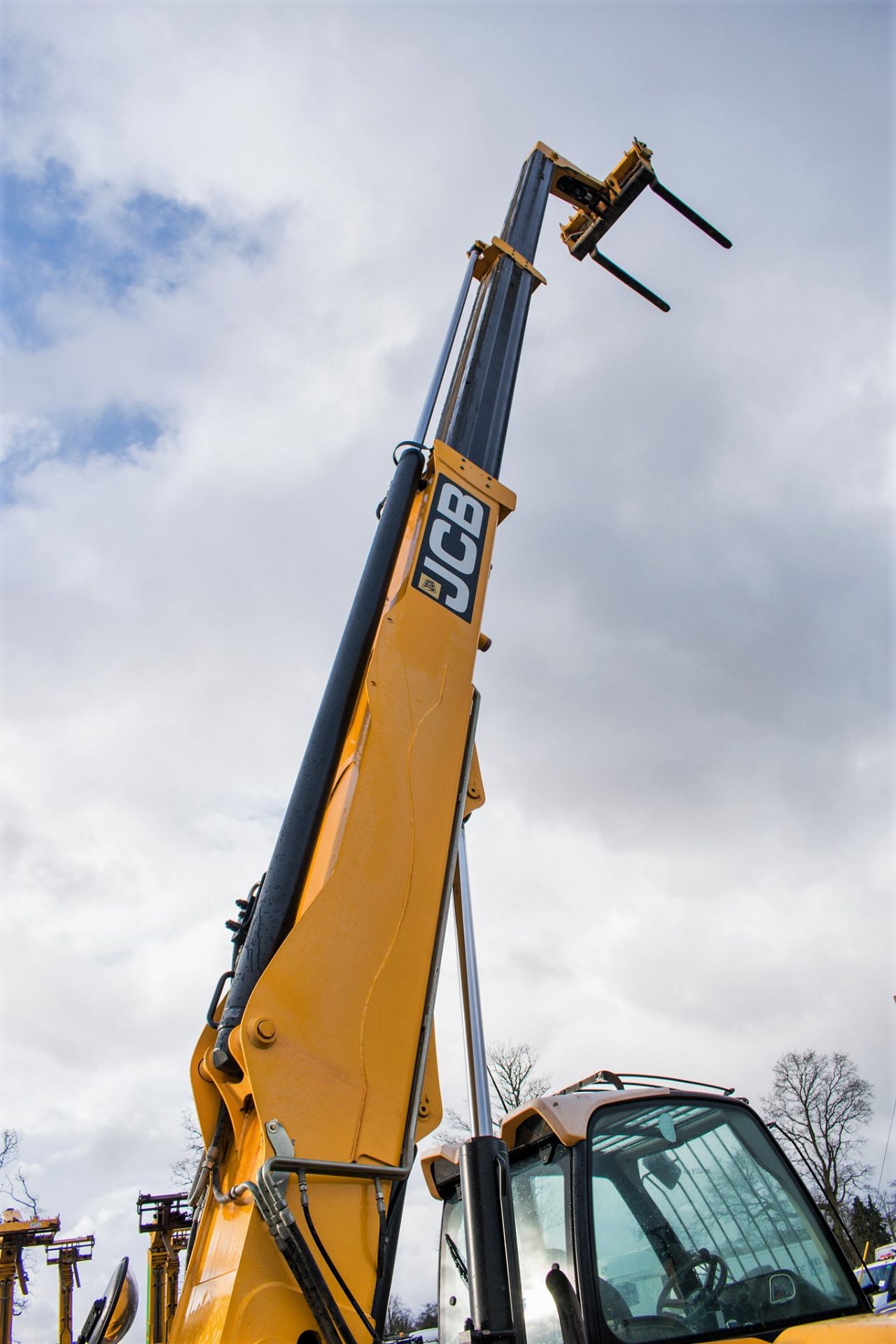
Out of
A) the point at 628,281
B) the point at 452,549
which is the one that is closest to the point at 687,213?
the point at 628,281

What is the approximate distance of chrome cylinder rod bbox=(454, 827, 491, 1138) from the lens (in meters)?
2.11

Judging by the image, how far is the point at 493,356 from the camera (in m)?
4.03

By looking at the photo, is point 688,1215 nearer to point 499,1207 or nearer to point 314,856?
point 499,1207

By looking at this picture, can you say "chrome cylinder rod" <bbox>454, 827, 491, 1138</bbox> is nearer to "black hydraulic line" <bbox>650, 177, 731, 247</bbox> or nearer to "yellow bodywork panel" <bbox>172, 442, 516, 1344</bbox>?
"yellow bodywork panel" <bbox>172, 442, 516, 1344</bbox>

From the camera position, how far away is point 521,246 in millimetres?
4680

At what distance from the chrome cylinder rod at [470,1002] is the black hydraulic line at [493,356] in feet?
5.88

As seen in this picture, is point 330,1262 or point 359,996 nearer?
point 330,1262

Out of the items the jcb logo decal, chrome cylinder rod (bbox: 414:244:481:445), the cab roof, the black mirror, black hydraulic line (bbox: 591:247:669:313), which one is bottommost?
the black mirror

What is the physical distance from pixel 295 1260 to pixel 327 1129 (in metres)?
0.27

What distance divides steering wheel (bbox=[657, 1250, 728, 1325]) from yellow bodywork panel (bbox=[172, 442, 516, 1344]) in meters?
0.80

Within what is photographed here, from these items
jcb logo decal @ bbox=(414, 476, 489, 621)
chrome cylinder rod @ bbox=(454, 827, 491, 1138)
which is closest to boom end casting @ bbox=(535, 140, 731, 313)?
jcb logo decal @ bbox=(414, 476, 489, 621)

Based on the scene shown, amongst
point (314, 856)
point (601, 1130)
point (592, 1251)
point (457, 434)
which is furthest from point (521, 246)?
point (592, 1251)

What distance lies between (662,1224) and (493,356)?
3.44m

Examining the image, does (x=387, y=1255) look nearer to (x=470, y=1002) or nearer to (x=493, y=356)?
(x=470, y=1002)
